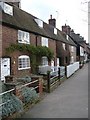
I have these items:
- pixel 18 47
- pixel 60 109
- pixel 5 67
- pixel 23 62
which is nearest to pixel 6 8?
pixel 18 47

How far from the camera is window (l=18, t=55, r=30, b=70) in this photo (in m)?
21.5

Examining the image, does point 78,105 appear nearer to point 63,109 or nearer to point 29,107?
point 63,109

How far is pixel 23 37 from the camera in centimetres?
2230

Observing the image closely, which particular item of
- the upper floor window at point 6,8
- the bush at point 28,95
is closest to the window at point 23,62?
the upper floor window at point 6,8

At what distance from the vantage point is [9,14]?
21453 millimetres

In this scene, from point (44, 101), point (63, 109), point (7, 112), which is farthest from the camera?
point (44, 101)

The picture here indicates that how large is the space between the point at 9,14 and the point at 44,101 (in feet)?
35.5

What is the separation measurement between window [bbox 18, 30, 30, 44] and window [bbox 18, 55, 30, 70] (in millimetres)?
1388

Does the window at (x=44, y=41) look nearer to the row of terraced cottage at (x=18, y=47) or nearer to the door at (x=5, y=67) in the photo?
the row of terraced cottage at (x=18, y=47)

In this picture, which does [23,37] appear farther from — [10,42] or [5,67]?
[5,67]

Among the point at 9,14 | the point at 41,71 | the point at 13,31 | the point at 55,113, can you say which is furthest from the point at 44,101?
the point at 41,71

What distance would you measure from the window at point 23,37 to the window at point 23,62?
1.39m

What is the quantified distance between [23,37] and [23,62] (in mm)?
2196

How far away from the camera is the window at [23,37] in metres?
21.7
